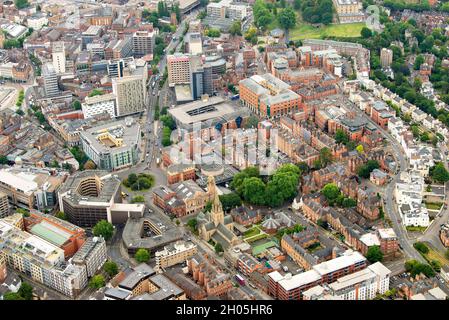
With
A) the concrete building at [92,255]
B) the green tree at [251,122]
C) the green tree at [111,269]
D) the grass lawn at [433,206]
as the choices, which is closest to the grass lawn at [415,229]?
the grass lawn at [433,206]

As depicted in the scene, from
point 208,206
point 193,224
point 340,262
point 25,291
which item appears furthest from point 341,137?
point 25,291

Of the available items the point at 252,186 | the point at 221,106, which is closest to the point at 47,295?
the point at 252,186

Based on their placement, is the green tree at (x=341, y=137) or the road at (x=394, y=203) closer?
the road at (x=394, y=203)

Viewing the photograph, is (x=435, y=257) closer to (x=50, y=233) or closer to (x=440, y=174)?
(x=440, y=174)

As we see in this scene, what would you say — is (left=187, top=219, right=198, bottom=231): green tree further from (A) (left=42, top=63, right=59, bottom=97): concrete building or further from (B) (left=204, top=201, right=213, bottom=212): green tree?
(A) (left=42, top=63, right=59, bottom=97): concrete building

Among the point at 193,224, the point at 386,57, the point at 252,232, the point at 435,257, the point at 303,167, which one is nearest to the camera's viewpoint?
the point at 435,257

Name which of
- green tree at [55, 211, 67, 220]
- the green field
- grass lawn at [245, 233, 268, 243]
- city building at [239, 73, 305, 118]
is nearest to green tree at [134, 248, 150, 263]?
grass lawn at [245, 233, 268, 243]

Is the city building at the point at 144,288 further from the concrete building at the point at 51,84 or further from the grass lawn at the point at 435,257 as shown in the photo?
the concrete building at the point at 51,84
